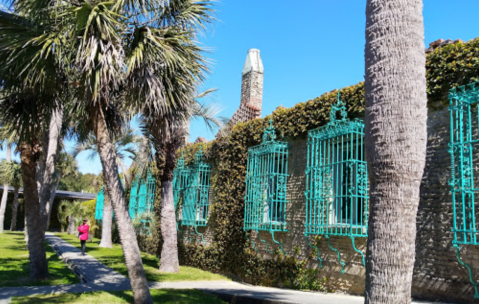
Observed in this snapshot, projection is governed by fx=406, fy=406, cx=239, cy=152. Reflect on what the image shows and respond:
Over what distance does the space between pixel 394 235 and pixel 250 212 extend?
7.99 meters

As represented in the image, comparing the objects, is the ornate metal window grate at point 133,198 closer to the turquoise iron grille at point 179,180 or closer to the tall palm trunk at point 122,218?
the turquoise iron grille at point 179,180

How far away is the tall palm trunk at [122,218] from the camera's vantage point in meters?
7.30

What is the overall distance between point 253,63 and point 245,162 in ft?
16.5

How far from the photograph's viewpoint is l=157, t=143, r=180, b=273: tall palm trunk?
39.3 feet

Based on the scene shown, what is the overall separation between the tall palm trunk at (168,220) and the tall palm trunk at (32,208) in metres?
3.32

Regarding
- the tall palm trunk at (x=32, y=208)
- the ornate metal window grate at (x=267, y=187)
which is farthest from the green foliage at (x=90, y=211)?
the ornate metal window grate at (x=267, y=187)

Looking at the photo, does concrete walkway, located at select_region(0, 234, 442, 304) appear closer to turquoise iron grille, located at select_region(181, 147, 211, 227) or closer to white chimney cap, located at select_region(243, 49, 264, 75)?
turquoise iron grille, located at select_region(181, 147, 211, 227)

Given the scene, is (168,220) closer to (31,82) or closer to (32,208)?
(32,208)

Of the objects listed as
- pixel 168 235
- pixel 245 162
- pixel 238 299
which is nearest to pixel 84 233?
pixel 168 235

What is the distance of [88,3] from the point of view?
7012mm

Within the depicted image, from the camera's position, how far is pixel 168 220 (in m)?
12.1

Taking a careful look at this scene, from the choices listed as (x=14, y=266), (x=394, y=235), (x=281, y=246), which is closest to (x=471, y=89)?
(x=394, y=235)

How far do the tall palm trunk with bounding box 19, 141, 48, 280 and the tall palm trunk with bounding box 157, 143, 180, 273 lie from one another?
332 cm

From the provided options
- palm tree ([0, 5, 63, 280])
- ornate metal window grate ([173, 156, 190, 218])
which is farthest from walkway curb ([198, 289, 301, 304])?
ornate metal window grate ([173, 156, 190, 218])
